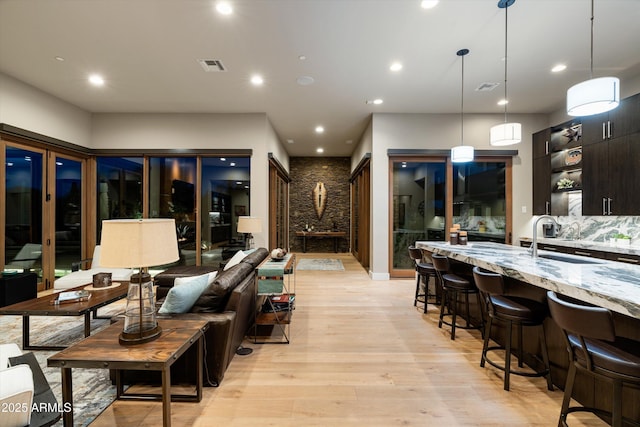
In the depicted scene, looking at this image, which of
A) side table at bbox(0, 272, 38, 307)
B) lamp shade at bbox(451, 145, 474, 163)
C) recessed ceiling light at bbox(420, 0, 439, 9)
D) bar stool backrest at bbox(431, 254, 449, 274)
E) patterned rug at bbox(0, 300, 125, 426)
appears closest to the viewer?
patterned rug at bbox(0, 300, 125, 426)

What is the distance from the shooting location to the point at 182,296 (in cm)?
222

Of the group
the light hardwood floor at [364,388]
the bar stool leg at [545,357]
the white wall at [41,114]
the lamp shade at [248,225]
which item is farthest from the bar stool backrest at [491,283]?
the white wall at [41,114]

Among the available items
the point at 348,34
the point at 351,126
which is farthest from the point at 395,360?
the point at 351,126

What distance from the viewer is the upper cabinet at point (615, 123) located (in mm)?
3840

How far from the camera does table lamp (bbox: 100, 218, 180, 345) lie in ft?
5.10

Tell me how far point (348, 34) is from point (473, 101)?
10.3 feet

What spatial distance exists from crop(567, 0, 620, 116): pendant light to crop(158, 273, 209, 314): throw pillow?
3.46 metres

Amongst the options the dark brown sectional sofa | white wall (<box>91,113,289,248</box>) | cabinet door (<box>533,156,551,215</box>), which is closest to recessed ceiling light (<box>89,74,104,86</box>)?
white wall (<box>91,113,289,248</box>)

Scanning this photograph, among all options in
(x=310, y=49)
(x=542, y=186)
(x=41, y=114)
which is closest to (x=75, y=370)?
(x=310, y=49)

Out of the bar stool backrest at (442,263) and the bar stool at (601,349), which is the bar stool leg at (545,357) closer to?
the bar stool at (601,349)

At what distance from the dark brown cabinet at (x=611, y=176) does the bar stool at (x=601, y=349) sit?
381 centimetres

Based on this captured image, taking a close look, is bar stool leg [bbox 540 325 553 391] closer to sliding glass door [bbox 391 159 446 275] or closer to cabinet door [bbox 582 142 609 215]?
cabinet door [bbox 582 142 609 215]

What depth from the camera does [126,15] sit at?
292cm

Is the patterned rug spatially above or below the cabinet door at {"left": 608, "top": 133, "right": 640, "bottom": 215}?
below
